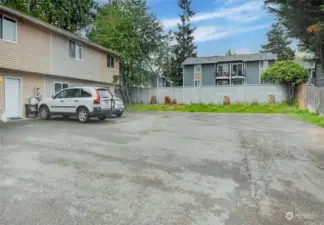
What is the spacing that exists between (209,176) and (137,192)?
134cm

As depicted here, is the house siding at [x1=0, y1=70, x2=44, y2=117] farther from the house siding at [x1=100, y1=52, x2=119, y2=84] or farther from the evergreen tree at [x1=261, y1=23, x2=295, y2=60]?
the evergreen tree at [x1=261, y1=23, x2=295, y2=60]

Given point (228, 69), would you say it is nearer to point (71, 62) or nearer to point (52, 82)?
point (71, 62)

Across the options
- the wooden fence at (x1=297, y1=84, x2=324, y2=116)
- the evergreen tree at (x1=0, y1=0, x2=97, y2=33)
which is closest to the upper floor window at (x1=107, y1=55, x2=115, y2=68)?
the evergreen tree at (x1=0, y1=0, x2=97, y2=33)

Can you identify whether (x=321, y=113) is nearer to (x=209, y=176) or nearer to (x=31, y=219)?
(x=209, y=176)

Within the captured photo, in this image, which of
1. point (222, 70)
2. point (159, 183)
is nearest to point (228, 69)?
point (222, 70)

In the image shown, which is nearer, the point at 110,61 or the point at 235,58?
the point at 110,61

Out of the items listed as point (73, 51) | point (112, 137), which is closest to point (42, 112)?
point (73, 51)

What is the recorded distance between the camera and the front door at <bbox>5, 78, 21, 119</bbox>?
1153 centimetres

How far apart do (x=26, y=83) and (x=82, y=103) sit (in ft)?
13.2

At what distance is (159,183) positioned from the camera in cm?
374

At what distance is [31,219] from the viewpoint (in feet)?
8.65

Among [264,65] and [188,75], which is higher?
[264,65]

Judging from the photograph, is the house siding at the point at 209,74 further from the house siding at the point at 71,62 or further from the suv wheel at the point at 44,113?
the suv wheel at the point at 44,113

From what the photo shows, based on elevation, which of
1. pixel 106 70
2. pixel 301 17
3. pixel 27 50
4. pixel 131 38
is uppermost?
pixel 131 38
